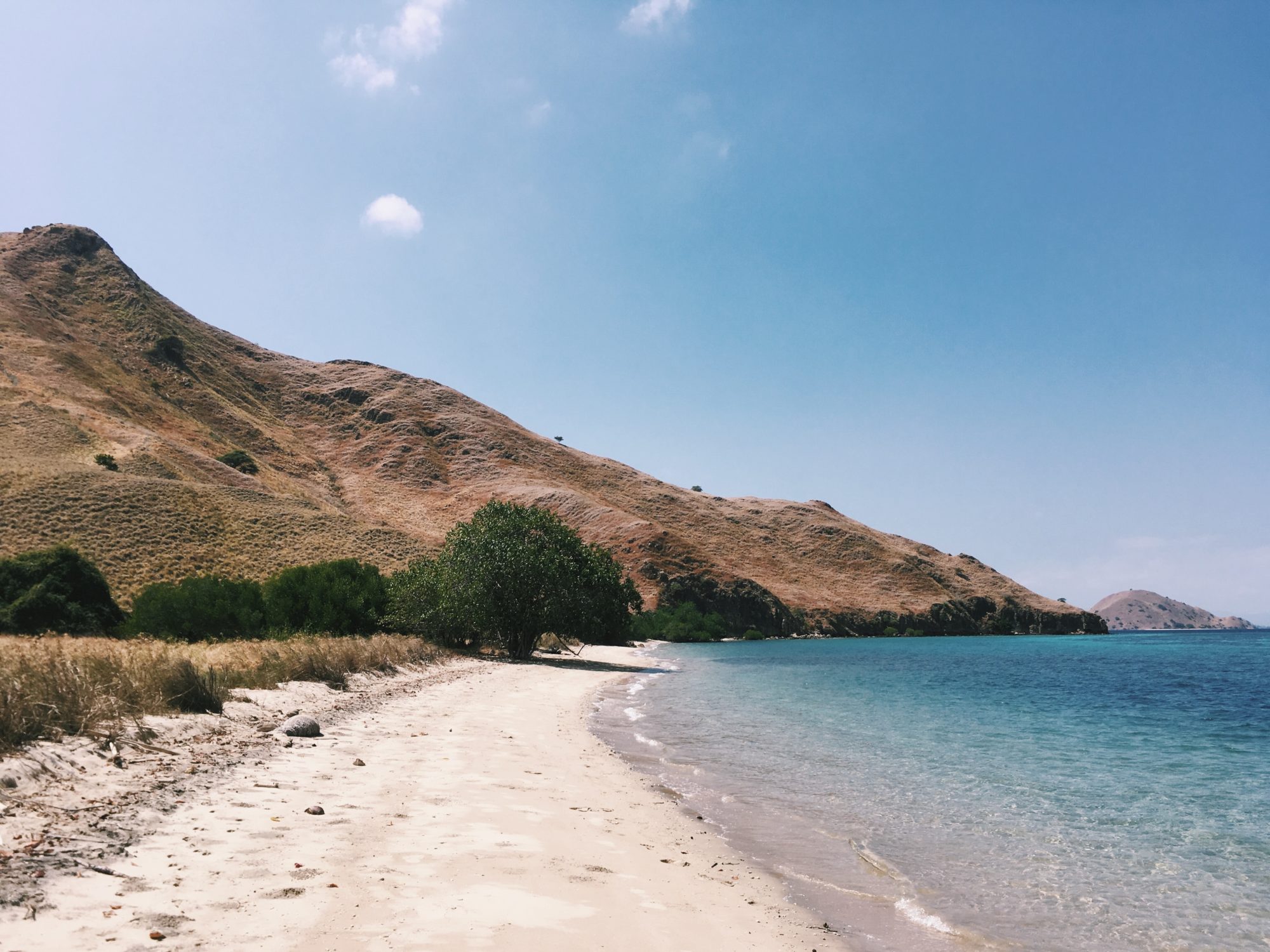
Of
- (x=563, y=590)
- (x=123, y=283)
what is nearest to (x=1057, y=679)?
(x=563, y=590)

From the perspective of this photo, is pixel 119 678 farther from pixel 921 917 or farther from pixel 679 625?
pixel 679 625

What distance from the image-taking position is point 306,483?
107625mm

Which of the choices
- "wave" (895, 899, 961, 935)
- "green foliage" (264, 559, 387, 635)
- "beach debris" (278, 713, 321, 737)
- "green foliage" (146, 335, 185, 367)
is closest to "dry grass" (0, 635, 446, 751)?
"beach debris" (278, 713, 321, 737)

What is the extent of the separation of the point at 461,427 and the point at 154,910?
147m

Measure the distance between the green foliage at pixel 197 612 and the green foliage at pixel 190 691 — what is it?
16.6 m

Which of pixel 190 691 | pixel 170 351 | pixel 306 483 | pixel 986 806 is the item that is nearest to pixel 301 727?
pixel 190 691

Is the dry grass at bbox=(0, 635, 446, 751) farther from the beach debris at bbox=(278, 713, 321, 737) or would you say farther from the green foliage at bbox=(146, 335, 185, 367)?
the green foliage at bbox=(146, 335, 185, 367)

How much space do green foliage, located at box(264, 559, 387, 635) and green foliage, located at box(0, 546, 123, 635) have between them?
20.5 ft

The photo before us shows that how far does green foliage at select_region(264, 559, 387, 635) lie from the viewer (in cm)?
3162

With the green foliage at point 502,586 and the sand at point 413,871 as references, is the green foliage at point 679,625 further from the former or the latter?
the sand at point 413,871

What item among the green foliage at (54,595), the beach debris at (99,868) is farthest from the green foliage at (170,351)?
the beach debris at (99,868)

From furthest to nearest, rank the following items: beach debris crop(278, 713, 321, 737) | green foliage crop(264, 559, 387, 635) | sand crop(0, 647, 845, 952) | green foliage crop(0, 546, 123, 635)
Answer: green foliage crop(264, 559, 387, 635) → green foliage crop(0, 546, 123, 635) → beach debris crop(278, 713, 321, 737) → sand crop(0, 647, 845, 952)

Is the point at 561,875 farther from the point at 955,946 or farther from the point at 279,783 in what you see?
the point at 279,783

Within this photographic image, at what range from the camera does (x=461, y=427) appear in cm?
14750
